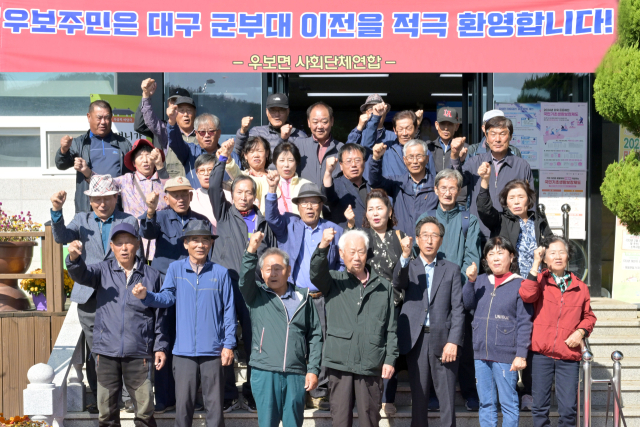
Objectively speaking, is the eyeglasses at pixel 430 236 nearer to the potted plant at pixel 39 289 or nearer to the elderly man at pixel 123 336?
the elderly man at pixel 123 336

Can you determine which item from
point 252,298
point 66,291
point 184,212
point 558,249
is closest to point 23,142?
point 66,291

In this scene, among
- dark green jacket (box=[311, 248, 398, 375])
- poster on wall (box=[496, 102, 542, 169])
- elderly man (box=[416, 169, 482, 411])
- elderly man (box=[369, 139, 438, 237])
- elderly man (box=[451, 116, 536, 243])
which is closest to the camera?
dark green jacket (box=[311, 248, 398, 375])

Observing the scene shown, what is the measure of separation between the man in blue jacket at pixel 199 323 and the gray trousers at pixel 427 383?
1514 millimetres

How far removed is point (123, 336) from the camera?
17.2 feet

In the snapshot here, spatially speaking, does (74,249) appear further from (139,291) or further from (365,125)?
(365,125)

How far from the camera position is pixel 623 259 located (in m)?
8.86

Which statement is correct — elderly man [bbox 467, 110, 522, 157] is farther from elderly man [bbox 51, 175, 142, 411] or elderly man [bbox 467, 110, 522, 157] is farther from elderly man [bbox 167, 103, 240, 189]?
elderly man [bbox 51, 175, 142, 411]

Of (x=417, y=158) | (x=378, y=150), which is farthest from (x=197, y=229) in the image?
(x=417, y=158)

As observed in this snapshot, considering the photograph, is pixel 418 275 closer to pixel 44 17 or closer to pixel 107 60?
pixel 107 60

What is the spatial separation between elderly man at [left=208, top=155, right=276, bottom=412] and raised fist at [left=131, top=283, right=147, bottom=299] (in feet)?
2.89

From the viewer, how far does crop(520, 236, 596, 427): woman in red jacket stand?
5.34m

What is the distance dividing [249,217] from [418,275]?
157 cm

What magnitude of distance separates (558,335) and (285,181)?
9.16 ft

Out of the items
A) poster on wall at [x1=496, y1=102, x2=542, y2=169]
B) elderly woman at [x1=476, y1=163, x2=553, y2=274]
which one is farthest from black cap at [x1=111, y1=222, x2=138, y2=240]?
poster on wall at [x1=496, y1=102, x2=542, y2=169]
